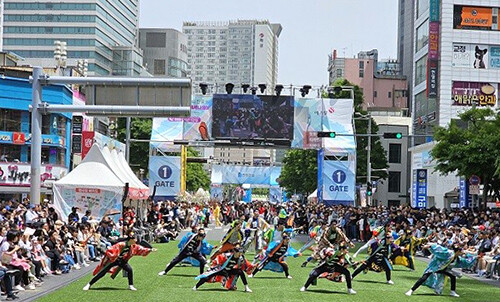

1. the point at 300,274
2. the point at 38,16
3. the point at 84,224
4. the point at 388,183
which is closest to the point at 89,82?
the point at 84,224

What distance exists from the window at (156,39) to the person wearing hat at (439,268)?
151 metres

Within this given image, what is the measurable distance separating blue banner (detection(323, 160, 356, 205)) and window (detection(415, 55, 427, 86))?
1452cm

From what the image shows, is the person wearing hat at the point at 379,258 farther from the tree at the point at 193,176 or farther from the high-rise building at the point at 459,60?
the tree at the point at 193,176

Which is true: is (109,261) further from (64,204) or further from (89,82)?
(64,204)

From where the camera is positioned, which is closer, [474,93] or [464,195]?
[464,195]

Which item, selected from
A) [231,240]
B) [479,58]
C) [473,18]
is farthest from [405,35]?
[231,240]

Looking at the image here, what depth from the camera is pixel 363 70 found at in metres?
135

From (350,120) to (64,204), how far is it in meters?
24.1

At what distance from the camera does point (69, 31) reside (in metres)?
126

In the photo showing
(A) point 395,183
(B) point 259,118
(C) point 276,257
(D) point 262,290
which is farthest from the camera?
(A) point 395,183

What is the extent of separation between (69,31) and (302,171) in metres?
51.4

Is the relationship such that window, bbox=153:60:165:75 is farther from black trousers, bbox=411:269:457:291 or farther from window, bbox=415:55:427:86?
black trousers, bbox=411:269:457:291

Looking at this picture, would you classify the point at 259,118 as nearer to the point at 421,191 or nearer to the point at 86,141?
the point at 86,141

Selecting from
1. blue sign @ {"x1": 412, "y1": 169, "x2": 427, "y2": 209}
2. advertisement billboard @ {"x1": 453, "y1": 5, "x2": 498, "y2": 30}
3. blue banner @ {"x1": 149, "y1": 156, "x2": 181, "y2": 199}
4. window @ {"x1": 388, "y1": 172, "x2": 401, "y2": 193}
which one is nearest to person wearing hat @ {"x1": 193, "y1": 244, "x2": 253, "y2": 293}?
blue banner @ {"x1": 149, "y1": 156, "x2": 181, "y2": 199}
